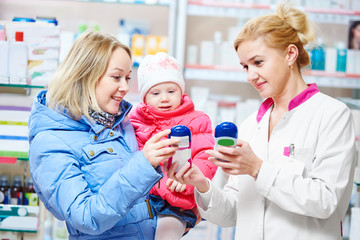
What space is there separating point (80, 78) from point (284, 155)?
786mm

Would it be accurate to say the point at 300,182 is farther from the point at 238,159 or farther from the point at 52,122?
the point at 52,122

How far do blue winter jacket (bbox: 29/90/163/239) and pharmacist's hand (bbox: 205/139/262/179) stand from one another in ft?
0.68

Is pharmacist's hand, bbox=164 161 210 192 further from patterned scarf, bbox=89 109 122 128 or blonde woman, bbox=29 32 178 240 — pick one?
patterned scarf, bbox=89 109 122 128

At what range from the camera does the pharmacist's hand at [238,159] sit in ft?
4.79

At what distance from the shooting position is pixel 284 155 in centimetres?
164

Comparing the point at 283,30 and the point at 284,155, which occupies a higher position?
the point at 283,30

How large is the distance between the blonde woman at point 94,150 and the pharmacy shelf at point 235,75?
81.6 inches

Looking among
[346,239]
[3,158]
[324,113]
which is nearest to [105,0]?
[3,158]

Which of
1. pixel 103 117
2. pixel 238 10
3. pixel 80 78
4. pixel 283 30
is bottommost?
pixel 103 117

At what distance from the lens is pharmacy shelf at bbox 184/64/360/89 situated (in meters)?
3.77

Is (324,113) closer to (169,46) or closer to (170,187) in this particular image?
(170,187)

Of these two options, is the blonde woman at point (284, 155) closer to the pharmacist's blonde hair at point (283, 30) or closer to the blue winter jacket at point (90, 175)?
the pharmacist's blonde hair at point (283, 30)

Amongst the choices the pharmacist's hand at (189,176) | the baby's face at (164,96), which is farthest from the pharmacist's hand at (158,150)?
the baby's face at (164,96)

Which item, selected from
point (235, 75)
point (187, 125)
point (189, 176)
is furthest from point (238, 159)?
point (235, 75)
